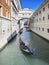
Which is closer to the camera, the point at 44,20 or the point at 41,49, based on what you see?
the point at 41,49

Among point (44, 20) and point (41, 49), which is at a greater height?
point (44, 20)

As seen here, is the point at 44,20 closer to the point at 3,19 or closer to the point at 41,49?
the point at 41,49

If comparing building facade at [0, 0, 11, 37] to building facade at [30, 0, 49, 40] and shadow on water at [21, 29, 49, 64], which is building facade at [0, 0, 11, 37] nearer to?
shadow on water at [21, 29, 49, 64]

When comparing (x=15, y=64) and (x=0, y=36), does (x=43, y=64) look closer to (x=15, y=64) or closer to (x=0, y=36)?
(x=15, y=64)

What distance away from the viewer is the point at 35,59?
13.1 metres

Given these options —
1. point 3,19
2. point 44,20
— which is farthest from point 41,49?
point 44,20

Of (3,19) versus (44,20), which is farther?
(44,20)

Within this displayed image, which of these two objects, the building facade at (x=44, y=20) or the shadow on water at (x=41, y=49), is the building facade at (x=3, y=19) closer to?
the shadow on water at (x=41, y=49)

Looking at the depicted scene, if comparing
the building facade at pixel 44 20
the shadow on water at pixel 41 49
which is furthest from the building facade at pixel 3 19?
the building facade at pixel 44 20

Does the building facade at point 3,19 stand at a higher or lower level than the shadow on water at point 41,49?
higher

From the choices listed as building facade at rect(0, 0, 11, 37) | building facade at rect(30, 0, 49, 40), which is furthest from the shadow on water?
building facade at rect(0, 0, 11, 37)

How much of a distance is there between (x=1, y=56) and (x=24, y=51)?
276 centimetres

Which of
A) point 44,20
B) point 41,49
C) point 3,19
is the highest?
point 44,20

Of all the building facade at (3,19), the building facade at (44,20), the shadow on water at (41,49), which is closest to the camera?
the shadow on water at (41,49)
